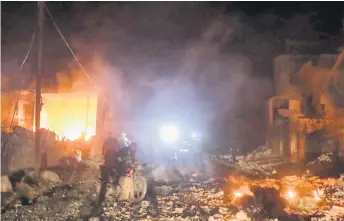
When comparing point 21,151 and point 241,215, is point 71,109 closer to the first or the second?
point 21,151

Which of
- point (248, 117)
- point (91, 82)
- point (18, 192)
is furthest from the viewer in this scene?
point (248, 117)

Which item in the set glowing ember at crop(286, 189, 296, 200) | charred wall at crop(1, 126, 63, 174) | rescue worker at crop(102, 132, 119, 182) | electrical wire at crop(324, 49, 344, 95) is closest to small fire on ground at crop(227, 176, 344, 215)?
glowing ember at crop(286, 189, 296, 200)

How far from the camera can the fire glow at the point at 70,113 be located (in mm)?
19922

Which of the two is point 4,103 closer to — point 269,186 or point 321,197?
point 269,186

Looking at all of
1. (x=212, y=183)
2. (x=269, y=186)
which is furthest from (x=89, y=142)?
(x=269, y=186)

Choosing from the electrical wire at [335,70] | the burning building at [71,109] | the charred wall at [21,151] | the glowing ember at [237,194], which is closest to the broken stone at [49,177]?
the charred wall at [21,151]

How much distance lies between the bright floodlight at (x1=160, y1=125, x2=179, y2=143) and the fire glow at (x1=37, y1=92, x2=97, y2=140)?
293 inches

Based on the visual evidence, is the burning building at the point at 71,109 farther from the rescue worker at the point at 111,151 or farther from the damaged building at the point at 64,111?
the rescue worker at the point at 111,151

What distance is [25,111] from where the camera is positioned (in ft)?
62.6

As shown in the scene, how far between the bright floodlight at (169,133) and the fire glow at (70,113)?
7.45 meters

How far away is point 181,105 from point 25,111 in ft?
47.5

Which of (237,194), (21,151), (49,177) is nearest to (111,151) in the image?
(49,177)

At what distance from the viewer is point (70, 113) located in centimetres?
2006

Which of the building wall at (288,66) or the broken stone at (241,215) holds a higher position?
the building wall at (288,66)
